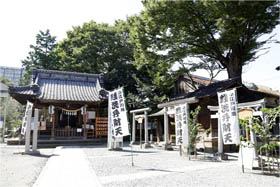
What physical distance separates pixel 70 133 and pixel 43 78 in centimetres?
611

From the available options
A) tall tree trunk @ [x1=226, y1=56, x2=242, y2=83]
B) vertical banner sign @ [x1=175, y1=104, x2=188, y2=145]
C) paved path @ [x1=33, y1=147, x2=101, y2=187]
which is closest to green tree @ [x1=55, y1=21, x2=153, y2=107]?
tall tree trunk @ [x1=226, y1=56, x2=242, y2=83]

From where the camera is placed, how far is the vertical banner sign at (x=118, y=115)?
7.94m

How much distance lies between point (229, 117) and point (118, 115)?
4538 mm

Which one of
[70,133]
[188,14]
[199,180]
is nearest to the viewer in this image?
[199,180]

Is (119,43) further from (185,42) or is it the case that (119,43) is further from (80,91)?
(185,42)

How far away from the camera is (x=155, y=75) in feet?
61.2

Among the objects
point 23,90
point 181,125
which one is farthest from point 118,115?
point 23,90

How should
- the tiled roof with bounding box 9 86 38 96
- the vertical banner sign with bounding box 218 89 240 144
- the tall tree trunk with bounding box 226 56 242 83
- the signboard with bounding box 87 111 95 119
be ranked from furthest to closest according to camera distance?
the signboard with bounding box 87 111 95 119, the tall tree trunk with bounding box 226 56 242 83, the tiled roof with bounding box 9 86 38 96, the vertical banner sign with bounding box 218 89 240 144

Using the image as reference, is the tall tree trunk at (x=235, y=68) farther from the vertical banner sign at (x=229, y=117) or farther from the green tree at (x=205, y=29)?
the vertical banner sign at (x=229, y=117)

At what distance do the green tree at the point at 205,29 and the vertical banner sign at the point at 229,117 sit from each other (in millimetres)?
6171

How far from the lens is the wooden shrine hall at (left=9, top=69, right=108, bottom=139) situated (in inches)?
615

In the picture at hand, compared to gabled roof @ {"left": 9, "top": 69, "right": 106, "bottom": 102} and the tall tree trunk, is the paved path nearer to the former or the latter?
gabled roof @ {"left": 9, "top": 69, "right": 106, "bottom": 102}

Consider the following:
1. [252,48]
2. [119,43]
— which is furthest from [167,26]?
[119,43]

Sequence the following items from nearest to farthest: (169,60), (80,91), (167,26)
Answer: (167,26)
(169,60)
(80,91)
